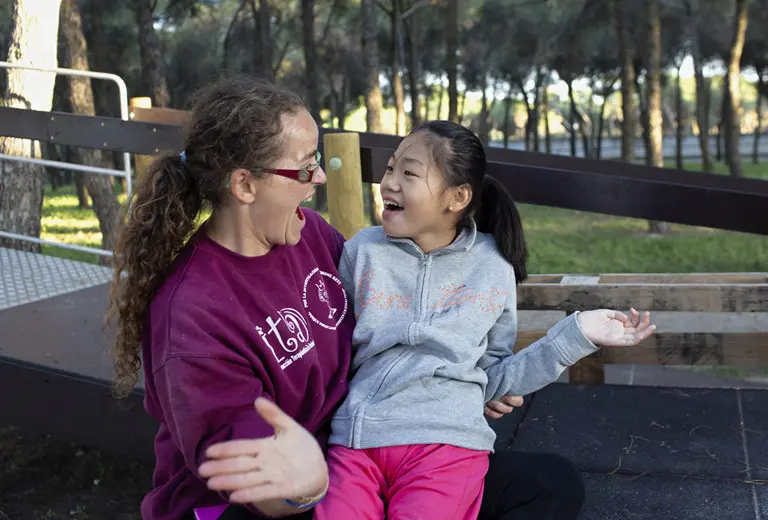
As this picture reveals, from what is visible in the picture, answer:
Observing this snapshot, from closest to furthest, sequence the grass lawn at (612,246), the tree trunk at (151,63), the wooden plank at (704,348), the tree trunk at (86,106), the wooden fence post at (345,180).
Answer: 1. the wooden fence post at (345,180)
2. the wooden plank at (704,348)
3. the tree trunk at (86,106)
4. the grass lawn at (612,246)
5. the tree trunk at (151,63)

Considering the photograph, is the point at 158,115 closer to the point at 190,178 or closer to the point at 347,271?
the point at 347,271

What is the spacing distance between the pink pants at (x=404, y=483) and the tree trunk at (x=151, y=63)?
13.2 meters

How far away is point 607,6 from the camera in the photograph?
80.4 feet

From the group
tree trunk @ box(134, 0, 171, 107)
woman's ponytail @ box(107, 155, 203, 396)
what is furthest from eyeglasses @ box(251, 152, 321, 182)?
tree trunk @ box(134, 0, 171, 107)

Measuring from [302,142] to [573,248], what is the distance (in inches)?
513

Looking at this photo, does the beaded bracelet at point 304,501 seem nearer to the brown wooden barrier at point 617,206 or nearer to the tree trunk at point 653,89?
the brown wooden barrier at point 617,206

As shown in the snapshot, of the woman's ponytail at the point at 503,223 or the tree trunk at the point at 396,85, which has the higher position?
the tree trunk at the point at 396,85

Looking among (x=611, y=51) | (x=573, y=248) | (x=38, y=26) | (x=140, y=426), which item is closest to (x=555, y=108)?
(x=611, y=51)

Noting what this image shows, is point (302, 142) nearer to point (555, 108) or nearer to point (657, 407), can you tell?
point (657, 407)

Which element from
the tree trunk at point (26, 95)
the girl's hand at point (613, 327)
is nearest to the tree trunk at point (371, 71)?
the tree trunk at point (26, 95)

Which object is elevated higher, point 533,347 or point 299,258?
point 299,258

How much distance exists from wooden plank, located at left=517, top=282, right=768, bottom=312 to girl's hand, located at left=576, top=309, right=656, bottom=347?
1327mm

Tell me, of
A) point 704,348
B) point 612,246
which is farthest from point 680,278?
point 612,246

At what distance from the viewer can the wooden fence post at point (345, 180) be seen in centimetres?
345
